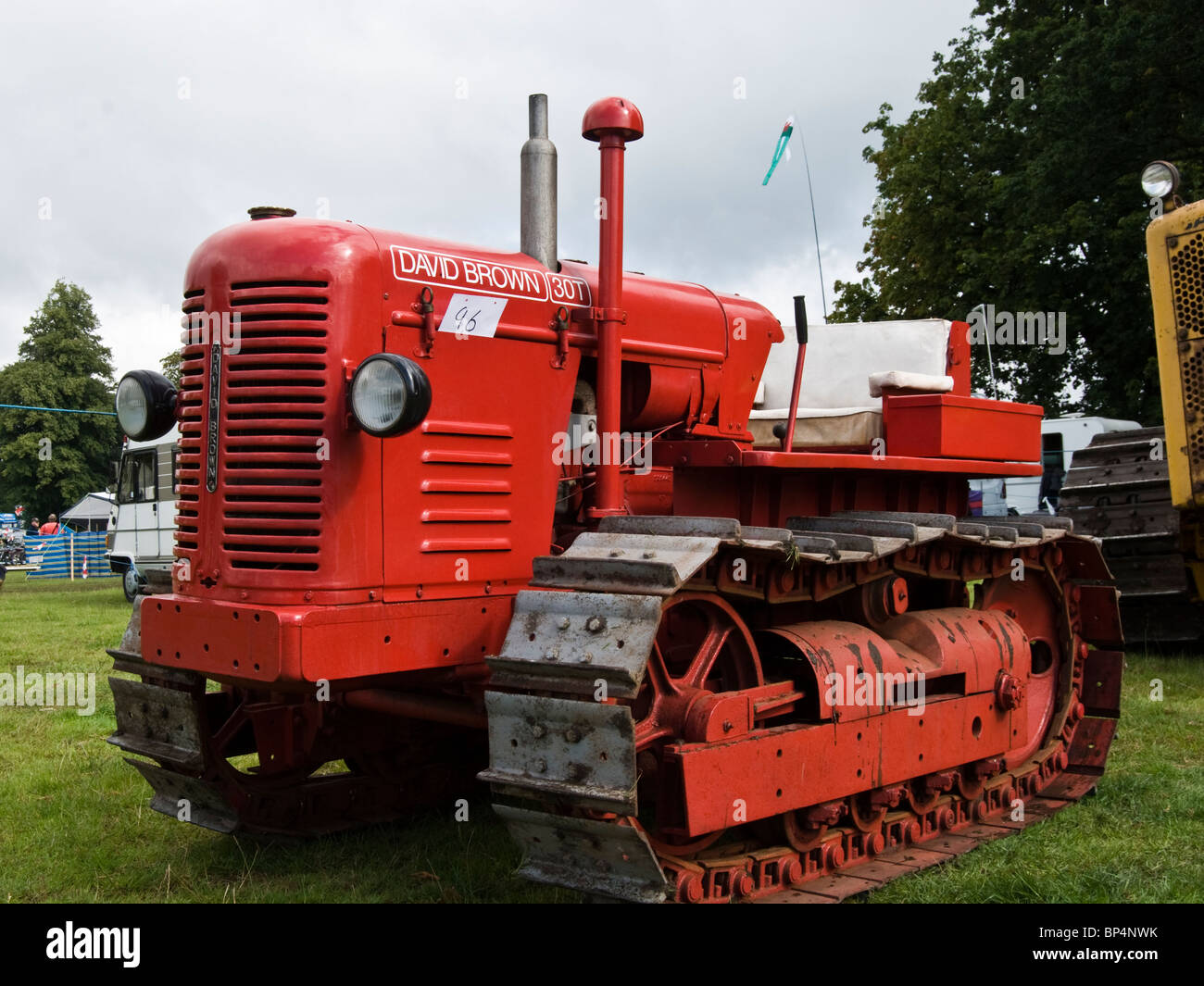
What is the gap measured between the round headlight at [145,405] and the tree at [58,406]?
3798cm

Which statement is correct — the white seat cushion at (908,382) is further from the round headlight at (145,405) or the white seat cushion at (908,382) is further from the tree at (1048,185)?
the tree at (1048,185)

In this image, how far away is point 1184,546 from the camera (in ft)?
27.1

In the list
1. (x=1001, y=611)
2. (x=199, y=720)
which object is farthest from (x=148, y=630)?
(x=1001, y=611)

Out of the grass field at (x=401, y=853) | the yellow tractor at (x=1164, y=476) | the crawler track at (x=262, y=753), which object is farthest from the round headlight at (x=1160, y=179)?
the crawler track at (x=262, y=753)

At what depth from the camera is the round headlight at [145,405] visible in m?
4.76

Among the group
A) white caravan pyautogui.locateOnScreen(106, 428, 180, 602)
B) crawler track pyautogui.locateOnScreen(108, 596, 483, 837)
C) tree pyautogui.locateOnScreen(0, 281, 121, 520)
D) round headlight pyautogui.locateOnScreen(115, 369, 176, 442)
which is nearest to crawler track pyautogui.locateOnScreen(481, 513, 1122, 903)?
crawler track pyautogui.locateOnScreen(108, 596, 483, 837)

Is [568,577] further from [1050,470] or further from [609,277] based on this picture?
[1050,470]

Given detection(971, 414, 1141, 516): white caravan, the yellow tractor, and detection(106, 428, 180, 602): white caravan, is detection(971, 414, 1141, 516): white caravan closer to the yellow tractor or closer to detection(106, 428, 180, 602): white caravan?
the yellow tractor

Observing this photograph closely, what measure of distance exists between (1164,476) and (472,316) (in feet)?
24.8

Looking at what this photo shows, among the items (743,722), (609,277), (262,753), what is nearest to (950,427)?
(609,277)

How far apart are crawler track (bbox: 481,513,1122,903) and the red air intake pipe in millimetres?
518

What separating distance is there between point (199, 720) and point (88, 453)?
40466 millimetres

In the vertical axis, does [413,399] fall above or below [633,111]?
below

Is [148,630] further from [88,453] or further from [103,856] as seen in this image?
[88,453]
